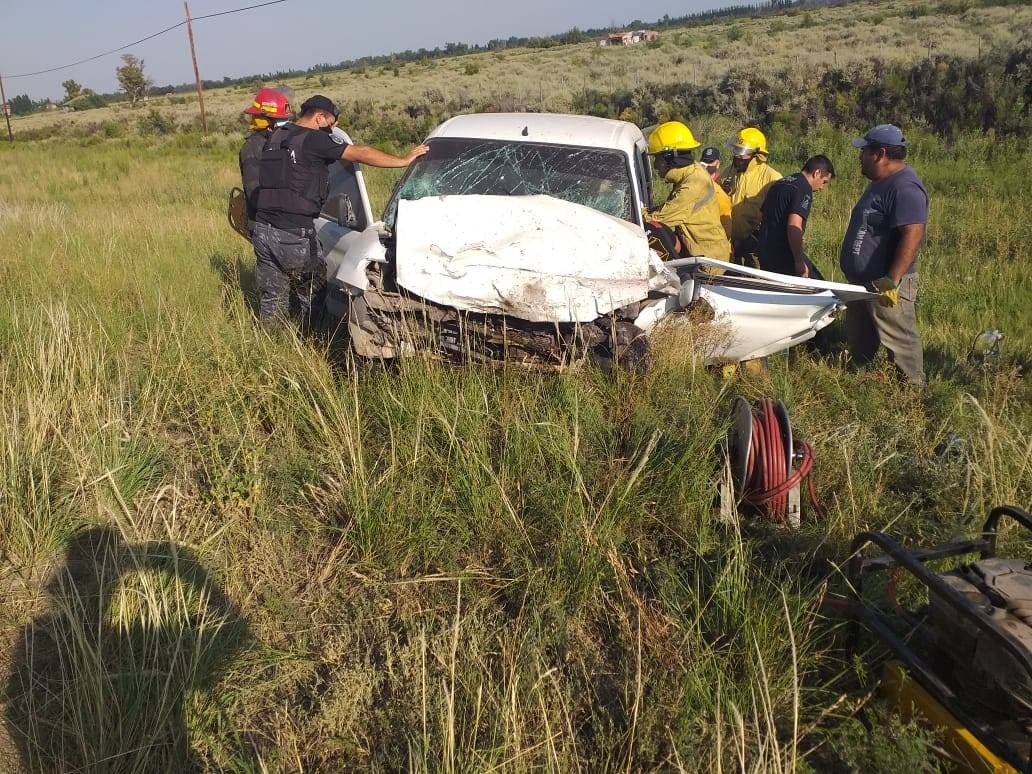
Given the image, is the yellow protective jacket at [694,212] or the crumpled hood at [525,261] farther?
the yellow protective jacket at [694,212]

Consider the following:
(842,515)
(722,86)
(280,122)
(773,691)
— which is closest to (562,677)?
(773,691)

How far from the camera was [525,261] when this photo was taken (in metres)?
4.07

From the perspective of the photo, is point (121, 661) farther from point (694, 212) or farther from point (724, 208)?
point (724, 208)

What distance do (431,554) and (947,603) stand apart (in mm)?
1895

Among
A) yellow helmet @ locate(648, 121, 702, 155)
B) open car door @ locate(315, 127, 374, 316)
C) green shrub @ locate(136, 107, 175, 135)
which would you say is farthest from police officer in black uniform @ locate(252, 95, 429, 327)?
green shrub @ locate(136, 107, 175, 135)

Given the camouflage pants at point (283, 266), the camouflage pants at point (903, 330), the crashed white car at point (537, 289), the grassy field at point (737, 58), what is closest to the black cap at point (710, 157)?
the camouflage pants at point (903, 330)

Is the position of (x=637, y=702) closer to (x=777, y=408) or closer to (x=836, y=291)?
(x=777, y=408)

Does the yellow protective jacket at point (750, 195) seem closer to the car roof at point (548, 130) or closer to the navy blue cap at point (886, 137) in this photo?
the car roof at point (548, 130)

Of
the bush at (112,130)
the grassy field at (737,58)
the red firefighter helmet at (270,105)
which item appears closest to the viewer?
the red firefighter helmet at (270,105)

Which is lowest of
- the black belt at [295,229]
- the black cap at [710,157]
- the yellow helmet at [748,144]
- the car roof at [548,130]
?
the black belt at [295,229]

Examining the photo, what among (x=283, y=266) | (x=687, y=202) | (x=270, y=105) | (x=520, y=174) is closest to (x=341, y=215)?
(x=283, y=266)

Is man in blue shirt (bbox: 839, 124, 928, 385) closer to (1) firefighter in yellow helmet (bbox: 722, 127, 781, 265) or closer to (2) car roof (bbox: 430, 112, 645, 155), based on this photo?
(1) firefighter in yellow helmet (bbox: 722, 127, 781, 265)

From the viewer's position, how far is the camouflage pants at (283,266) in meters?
5.52

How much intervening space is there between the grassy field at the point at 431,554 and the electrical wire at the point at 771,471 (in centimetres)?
14
